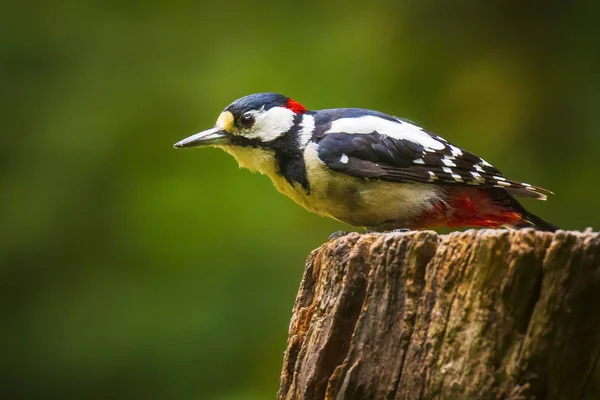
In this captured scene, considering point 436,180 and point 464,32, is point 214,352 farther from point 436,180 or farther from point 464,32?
point 464,32

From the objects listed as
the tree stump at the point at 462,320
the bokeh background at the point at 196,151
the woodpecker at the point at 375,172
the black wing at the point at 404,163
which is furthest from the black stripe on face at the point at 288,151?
the bokeh background at the point at 196,151

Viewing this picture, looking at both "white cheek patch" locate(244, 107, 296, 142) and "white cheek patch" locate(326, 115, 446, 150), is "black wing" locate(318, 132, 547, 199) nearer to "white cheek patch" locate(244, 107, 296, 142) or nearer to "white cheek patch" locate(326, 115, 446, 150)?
"white cheek patch" locate(326, 115, 446, 150)

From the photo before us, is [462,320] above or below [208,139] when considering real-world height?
below

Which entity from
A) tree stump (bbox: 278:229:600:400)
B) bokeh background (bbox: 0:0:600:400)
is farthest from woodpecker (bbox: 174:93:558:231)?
bokeh background (bbox: 0:0:600:400)

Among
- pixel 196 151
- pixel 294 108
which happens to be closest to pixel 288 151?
pixel 294 108

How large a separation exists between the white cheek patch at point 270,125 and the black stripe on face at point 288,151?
2 centimetres

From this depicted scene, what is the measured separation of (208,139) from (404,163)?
2.88ft

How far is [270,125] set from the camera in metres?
3.33

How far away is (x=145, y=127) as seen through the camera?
539 cm

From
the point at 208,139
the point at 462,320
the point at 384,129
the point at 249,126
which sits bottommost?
the point at 462,320

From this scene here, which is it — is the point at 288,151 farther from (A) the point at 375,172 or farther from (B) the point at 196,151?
(B) the point at 196,151

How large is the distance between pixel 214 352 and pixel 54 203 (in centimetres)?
159

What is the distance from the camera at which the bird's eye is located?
3344mm

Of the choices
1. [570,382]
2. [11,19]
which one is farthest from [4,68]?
[570,382]
